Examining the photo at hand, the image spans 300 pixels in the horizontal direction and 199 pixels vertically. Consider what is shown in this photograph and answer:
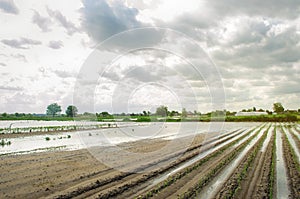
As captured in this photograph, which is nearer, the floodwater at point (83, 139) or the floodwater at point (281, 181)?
the floodwater at point (281, 181)

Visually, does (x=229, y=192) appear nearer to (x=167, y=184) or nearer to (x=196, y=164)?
(x=167, y=184)

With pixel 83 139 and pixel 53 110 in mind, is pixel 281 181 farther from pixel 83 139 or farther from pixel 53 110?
pixel 53 110

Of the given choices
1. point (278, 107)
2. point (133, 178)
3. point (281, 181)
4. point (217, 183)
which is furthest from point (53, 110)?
point (281, 181)

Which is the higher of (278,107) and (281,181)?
(278,107)

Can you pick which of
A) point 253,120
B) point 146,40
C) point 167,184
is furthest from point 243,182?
point 253,120

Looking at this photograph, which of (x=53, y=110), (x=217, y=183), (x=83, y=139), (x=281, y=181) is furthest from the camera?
(x=53, y=110)

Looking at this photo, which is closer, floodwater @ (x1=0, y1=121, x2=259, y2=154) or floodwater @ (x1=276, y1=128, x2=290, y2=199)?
floodwater @ (x1=276, y1=128, x2=290, y2=199)

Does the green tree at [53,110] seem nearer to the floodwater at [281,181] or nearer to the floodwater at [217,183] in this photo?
the floodwater at [217,183]

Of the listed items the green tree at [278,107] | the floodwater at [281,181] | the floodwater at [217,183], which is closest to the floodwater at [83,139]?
the floodwater at [217,183]

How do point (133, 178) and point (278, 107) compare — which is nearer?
point (133, 178)

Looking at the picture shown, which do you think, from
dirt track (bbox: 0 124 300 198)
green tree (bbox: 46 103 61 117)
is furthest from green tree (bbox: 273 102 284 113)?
dirt track (bbox: 0 124 300 198)

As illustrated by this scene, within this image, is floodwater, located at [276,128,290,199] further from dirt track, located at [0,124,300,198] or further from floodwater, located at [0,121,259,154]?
floodwater, located at [0,121,259,154]

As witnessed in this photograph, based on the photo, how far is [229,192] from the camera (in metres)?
8.02

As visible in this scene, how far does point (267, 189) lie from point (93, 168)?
22.8 ft
